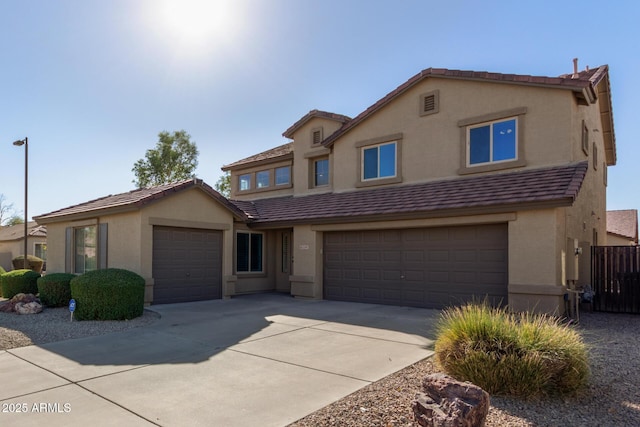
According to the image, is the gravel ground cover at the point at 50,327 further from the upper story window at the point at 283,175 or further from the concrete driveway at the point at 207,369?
the upper story window at the point at 283,175

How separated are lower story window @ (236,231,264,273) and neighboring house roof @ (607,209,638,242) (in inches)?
1064

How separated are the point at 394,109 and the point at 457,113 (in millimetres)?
2427

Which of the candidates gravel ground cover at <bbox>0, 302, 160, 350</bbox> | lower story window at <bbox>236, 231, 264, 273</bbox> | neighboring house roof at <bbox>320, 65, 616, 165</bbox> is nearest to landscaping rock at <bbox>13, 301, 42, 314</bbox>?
gravel ground cover at <bbox>0, 302, 160, 350</bbox>

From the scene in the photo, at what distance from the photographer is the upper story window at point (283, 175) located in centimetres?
1995

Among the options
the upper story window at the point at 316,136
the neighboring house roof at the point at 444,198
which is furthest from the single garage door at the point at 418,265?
the upper story window at the point at 316,136

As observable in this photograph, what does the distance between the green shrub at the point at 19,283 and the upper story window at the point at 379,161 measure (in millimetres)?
12641

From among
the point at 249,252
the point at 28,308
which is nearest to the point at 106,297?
the point at 28,308

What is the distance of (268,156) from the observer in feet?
69.3

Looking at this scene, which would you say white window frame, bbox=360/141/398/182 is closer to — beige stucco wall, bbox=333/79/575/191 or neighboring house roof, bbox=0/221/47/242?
beige stucco wall, bbox=333/79/575/191

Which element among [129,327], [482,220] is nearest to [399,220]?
[482,220]

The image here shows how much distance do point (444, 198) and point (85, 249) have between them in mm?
A: 12990

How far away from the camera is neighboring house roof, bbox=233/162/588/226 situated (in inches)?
421

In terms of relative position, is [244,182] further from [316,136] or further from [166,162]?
[166,162]

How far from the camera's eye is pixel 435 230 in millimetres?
13031
